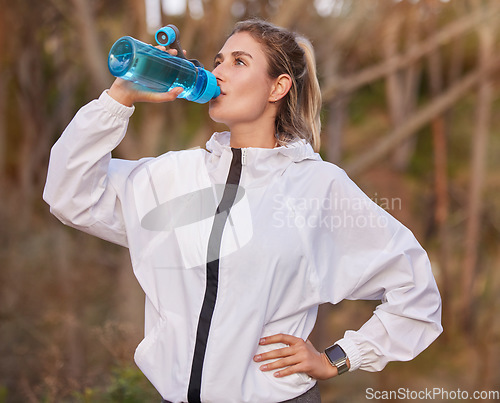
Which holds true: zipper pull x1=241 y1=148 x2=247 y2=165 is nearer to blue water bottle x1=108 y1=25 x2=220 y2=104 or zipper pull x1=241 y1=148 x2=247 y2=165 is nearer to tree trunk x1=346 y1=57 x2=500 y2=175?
blue water bottle x1=108 y1=25 x2=220 y2=104

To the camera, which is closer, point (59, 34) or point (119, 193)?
point (119, 193)

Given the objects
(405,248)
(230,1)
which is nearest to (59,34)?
(230,1)

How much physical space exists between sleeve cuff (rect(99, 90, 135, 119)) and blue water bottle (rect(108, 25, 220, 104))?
0.05 meters

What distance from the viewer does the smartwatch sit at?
5.20 ft

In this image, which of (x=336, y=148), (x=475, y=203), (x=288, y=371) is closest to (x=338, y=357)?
(x=288, y=371)

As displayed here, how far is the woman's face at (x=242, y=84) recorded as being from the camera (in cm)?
158

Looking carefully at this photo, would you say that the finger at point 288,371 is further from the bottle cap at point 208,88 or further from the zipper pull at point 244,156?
the bottle cap at point 208,88

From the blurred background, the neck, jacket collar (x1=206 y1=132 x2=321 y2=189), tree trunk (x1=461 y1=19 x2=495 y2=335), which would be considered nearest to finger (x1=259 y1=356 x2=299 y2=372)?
jacket collar (x1=206 y1=132 x2=321 y2=189)

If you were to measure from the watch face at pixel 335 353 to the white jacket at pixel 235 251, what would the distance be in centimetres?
2

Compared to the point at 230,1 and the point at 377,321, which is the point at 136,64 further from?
the point at 230,1

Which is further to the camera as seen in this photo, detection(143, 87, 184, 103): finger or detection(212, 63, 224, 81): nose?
detection(212, 63, 224, 81): nose

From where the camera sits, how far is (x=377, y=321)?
5.27 ft

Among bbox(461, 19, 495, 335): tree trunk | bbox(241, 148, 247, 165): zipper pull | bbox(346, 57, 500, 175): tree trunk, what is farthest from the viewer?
bbox(461, 19, 495, 335): tree trunk

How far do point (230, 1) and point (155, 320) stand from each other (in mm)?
3111
